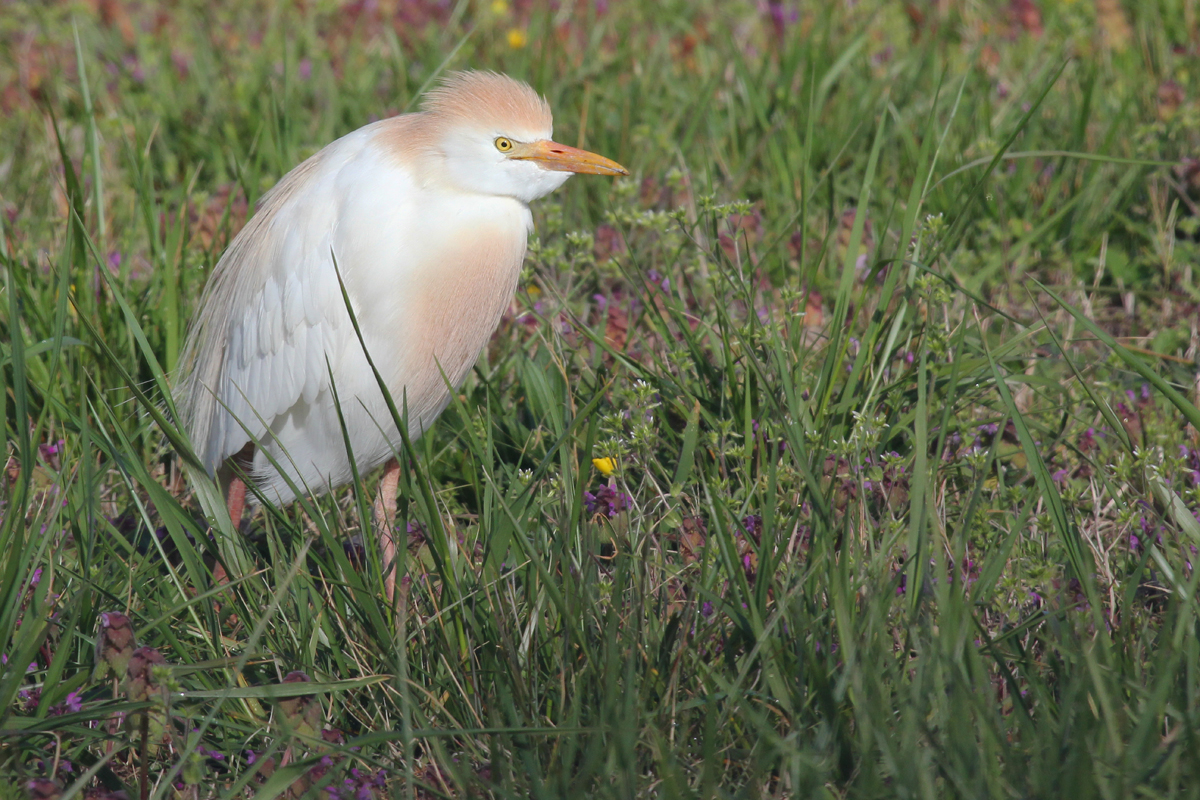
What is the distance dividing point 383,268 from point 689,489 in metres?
0.89

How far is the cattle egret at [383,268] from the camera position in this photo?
2586 mm

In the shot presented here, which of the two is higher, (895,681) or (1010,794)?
(895,681)

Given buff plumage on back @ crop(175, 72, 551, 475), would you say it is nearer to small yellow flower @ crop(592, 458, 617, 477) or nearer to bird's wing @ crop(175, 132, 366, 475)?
bird's wing @ crop(175, 132, 366, 475)

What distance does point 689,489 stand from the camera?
2676 mm

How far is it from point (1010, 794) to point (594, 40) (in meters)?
4.12

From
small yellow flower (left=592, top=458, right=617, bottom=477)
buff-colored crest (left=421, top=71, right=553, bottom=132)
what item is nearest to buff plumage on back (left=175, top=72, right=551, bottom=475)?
buff-colored crest (left=421, top=71, right=553, bottom=132)

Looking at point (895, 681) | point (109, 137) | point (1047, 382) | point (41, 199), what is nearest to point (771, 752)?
point (895, 681)

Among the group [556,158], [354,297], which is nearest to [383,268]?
[354,297]

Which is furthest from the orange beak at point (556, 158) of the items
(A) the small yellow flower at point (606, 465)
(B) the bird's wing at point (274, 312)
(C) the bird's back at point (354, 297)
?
(A) the small yellow flower at point (606, 465)

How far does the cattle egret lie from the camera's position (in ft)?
8.48

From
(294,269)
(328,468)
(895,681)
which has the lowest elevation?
(328,468)

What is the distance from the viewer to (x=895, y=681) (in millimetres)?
1705

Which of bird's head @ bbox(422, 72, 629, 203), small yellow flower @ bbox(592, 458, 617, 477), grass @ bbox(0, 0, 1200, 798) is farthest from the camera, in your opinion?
bird's head @ bbox(422, 72, 629, 203)

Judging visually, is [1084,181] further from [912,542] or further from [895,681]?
[895,681]
